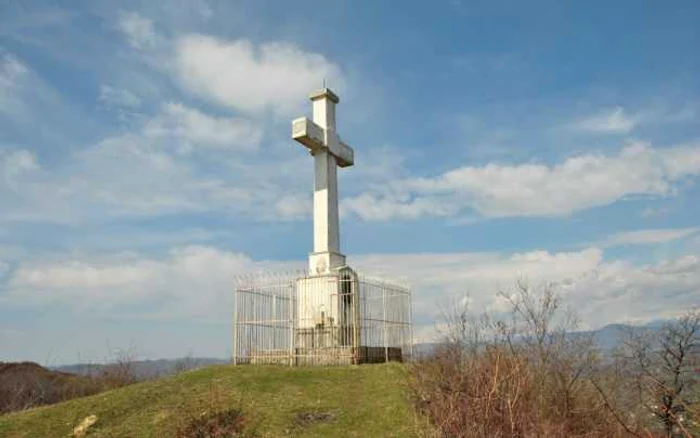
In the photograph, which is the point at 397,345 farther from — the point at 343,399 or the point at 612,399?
the point at 612,399

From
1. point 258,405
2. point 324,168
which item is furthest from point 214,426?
point 324,168

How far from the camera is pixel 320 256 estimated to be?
17094 mm

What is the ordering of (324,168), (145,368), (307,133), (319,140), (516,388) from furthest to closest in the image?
(145,368) < (324,168) < (319,140) < (307,133) < (516,388)

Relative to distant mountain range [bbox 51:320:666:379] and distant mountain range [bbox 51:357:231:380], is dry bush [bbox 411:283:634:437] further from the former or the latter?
distant mountain range [bbox 51:357:231:380]

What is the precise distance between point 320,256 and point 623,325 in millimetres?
10727

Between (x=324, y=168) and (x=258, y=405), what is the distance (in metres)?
8.41

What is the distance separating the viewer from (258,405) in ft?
38.2

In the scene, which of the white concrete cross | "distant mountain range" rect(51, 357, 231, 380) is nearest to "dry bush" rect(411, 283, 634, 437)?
the white concrete cross

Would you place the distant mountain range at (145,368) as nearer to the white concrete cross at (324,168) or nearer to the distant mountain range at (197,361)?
the distant mountain range at (197,361)

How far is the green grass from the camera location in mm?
10555

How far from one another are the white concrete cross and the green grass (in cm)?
382

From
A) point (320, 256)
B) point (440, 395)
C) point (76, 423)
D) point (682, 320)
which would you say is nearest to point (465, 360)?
point (440, 395)

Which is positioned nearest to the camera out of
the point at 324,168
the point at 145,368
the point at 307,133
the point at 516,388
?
the point at 516,388

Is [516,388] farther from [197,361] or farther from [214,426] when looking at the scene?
[197,361]
